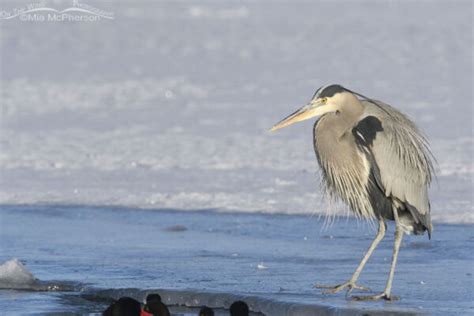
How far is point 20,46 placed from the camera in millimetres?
25594

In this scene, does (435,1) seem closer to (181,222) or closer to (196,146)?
(196,146)

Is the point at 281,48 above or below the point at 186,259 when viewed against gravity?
above

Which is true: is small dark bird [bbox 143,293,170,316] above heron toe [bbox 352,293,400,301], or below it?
below

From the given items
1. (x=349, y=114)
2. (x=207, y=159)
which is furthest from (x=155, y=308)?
(x=207, y=159)

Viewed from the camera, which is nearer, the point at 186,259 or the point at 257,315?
the point at 257,315

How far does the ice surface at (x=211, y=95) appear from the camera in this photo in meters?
10.5

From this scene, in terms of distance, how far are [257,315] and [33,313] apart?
3.99 ft

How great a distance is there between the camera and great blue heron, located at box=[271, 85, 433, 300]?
21.2ft

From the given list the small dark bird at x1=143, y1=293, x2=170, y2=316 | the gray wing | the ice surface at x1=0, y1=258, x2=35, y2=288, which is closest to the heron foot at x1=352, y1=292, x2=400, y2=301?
the gray wing

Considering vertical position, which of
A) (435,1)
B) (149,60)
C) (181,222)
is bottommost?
(181,222)

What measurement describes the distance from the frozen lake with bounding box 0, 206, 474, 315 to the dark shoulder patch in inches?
35.9

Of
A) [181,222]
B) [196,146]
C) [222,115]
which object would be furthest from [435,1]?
[181,222]

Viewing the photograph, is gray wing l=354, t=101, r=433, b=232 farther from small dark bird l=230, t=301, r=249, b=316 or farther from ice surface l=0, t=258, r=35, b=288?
ice surface l=0, t=258, r=35, b=288

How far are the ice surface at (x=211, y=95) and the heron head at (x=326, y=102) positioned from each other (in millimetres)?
2592
